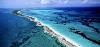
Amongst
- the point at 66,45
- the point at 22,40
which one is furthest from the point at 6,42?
the point at 66,45

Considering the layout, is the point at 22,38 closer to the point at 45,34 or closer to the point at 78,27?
the point at 45,34

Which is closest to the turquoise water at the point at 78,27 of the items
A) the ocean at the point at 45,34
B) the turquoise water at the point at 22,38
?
the ocean at the point at 45,34

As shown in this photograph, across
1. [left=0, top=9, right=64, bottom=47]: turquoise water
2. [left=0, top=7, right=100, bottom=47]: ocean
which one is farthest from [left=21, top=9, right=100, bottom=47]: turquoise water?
[left=0, top=9, right=64, bottom=47]: turquoise water

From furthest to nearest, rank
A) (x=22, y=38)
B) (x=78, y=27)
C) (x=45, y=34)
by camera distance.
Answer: (x=78, y=27) → (x=45, y=34) → (x=22, y=38)

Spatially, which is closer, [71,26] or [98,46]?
[98,46]

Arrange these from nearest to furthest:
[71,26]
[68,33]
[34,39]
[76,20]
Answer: [34,39] → [68,33] → [71,26] → [76,20]

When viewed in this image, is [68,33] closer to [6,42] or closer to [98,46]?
[98,46]

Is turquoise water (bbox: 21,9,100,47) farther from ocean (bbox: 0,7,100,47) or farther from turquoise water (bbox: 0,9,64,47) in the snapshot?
turquoise water (bbox: 0,9,64,47)

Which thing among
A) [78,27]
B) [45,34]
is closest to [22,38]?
[45,34]

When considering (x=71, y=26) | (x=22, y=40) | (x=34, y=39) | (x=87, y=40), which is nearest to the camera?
(x=22, y=40)

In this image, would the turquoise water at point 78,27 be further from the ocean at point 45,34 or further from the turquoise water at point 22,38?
the turquoise water at point 22,38

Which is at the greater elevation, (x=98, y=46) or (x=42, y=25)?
(x=42, y=25)
